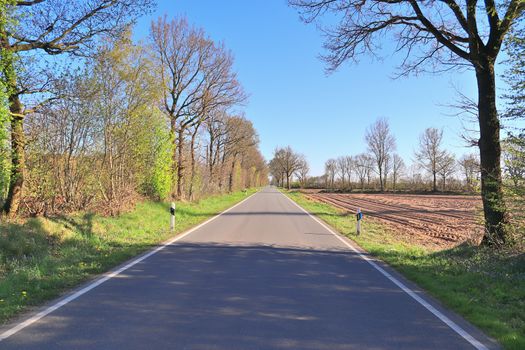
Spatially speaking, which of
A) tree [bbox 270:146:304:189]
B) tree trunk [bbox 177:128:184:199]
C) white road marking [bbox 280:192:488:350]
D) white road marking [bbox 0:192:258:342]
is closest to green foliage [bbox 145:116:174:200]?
tree trunk [bbox 177:128:184:199]

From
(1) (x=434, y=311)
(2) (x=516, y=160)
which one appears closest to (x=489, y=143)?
(2) (x=516, y=160)

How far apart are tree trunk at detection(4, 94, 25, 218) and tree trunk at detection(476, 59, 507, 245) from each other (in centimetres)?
1231

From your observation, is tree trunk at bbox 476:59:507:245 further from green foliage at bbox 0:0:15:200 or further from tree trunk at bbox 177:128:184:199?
tree trunk at bbox 177:128:184:199

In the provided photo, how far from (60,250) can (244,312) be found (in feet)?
22.9

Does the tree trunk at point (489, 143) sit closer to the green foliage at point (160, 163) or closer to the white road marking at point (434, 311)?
the white road marking at point (434, 311)

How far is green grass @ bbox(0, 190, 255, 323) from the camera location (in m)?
6.84

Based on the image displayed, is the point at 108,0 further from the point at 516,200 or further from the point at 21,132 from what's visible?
the point at 516,200

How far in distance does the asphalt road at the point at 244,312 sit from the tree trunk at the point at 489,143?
10.7 ft

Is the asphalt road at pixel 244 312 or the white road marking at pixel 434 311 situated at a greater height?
the asphalt road at pixel 244 312

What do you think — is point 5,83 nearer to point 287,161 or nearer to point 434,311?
point 434,311

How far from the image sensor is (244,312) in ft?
19.1

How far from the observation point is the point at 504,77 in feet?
29.0

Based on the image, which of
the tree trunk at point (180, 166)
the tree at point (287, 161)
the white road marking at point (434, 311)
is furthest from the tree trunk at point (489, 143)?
the tree at point (287, 161)

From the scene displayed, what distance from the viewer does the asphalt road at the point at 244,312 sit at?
4.74m
